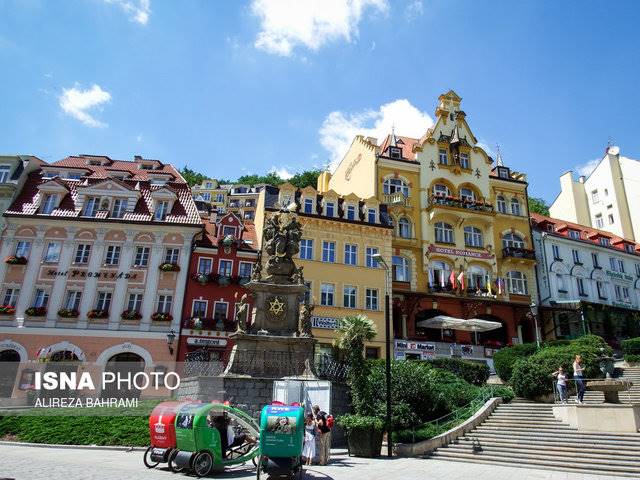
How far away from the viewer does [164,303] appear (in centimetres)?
3372

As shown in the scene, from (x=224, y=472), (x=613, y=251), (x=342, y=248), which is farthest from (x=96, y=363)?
(x=613, y=251)

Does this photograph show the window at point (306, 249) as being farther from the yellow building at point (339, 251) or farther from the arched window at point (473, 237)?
the arched window at point (473, 237)

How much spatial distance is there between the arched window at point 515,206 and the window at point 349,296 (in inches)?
768

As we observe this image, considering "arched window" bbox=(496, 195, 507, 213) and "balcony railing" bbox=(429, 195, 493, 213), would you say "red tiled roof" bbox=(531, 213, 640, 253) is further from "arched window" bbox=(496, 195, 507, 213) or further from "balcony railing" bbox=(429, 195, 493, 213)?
"balcony railing" bbox=(429, 195, 493, 213)

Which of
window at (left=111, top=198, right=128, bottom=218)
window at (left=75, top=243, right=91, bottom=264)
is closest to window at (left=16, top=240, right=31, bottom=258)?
window at (left=75, top=243, right=91, bottom=264)

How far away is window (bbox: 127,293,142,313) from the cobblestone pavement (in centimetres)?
1841

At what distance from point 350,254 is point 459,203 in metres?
11.8

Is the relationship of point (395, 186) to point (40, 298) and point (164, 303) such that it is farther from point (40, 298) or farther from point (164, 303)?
point (40, 298)

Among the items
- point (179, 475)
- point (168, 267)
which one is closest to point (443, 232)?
point (168, 267)

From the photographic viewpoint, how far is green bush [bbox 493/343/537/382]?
2841cm

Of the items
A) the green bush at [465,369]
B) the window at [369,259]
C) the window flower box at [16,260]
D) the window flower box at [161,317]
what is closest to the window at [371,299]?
the window at [369,259]

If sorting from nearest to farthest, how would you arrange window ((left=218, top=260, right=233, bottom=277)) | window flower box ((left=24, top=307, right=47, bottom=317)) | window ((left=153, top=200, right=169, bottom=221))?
window flower box ((left=24, top=307, right=47, bottom=317)), window ((left=218, top=260, right=233, bottom=277)), window ((left=153, top=200, right=169, bottom=221))

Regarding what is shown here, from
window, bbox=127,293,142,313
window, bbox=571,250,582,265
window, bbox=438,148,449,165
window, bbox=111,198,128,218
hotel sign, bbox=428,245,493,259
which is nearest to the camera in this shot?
window, bbox=127,293,142,313

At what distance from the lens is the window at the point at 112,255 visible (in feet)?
113
